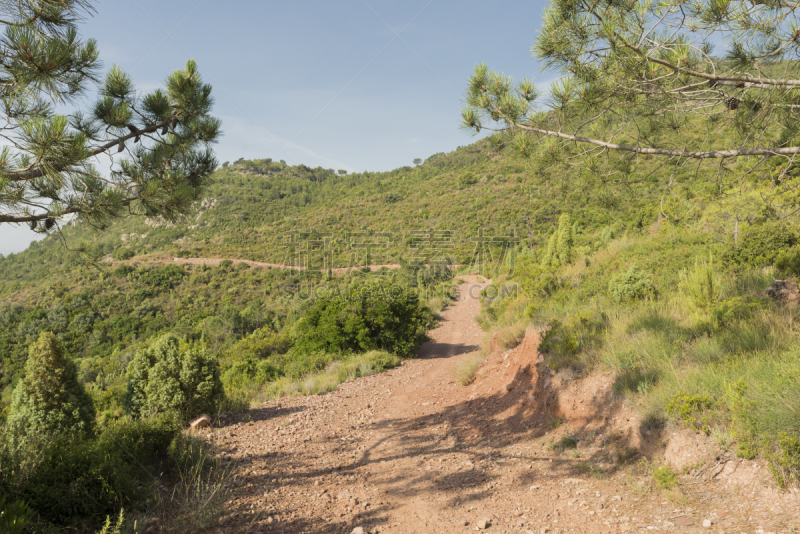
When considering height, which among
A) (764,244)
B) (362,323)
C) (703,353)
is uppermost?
(764,244)

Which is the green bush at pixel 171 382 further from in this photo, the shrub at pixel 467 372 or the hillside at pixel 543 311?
the shrub at pixel 467 372

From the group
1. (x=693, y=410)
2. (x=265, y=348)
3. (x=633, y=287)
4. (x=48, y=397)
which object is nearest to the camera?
(x=693, y=410)

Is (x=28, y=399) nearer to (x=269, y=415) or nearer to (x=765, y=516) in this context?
(x=269, y=415)

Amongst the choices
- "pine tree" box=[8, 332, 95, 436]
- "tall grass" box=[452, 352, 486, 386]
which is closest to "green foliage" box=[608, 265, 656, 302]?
"tall grass" box=[452, 352, 486, 386]

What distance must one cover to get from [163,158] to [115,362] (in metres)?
23.7

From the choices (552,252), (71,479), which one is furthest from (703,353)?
(552,252)

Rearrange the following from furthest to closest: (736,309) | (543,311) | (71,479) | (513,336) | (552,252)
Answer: (552,252)
(513,336)
(543,311)
(736,309)
(71,479)

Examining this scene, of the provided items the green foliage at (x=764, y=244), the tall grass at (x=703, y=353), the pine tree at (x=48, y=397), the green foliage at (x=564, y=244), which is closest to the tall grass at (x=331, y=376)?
the tall grass at (x=703, y=353)

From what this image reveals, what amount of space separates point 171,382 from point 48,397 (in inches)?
47.1

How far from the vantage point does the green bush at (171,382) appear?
4.89m

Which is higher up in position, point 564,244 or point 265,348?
point 564,244

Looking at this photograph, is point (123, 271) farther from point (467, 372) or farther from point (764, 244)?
point (764, 244)

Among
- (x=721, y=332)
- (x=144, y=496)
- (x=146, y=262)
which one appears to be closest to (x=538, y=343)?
(x=721, y=332)

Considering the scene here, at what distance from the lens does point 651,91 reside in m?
Answer: 3.29
